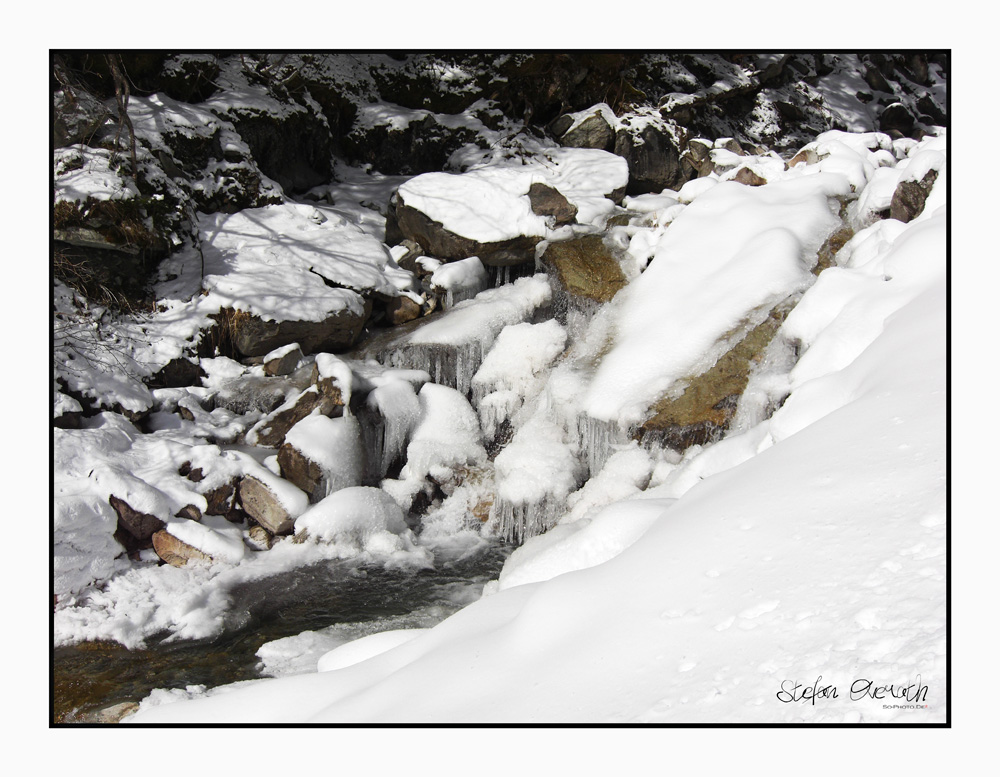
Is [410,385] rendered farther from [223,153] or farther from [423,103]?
[423,103]

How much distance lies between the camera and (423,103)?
12.5m

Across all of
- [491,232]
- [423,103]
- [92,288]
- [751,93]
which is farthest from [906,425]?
[751,93]

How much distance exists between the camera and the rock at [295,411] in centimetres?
A: 644

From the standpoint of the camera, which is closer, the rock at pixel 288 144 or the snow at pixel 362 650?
the snow at pixel 362 650

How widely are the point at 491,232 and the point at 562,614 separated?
663 cm

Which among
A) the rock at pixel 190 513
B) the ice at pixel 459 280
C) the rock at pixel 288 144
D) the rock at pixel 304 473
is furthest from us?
the rock at pixel 288 144

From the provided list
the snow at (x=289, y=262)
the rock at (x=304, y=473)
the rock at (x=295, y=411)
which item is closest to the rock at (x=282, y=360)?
the snow at (x=289, y=262)

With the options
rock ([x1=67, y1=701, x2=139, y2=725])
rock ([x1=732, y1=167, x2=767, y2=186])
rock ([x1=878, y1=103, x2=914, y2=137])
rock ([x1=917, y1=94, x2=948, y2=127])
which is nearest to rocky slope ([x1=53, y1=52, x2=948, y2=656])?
rock ([x1=732, y1=167, x2=767, y2=186])

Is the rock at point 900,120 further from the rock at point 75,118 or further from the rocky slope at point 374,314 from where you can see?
the rock at point 75,118

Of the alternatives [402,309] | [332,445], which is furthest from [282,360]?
[332,445]

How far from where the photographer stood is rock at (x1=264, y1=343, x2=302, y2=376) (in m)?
7.42

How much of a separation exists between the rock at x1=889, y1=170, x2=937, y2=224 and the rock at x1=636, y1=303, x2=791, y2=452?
4.95 feet

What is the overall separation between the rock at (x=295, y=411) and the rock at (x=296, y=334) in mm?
1228

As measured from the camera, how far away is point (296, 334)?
7.69 meters
